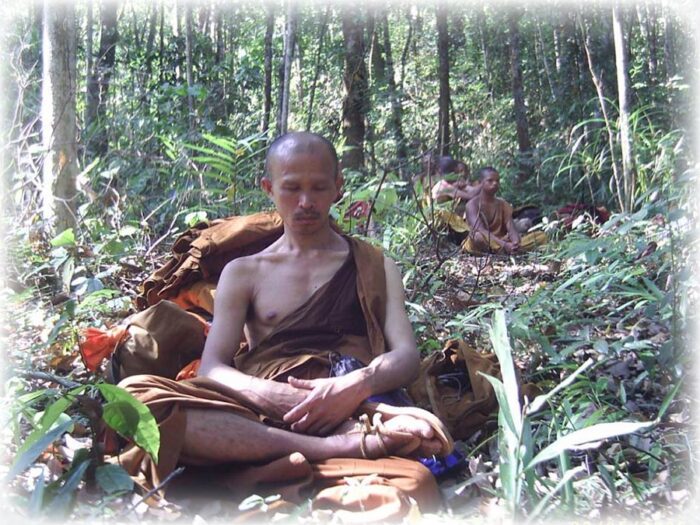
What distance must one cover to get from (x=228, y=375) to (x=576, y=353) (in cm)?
157

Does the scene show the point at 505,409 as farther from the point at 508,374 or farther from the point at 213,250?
the point at 213,250

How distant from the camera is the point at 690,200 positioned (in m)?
3.29

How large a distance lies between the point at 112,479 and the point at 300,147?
132 cm

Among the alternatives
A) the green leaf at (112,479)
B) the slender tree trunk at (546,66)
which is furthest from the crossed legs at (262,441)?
the slender tree trunk at (546,66)

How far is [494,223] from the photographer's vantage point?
8.30 metres

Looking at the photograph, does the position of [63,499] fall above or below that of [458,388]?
above

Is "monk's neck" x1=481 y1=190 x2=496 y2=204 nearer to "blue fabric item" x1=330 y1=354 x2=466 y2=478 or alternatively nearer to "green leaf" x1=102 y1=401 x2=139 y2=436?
"blue fabric item" x1=330 y1=354 x2=466 y2=478

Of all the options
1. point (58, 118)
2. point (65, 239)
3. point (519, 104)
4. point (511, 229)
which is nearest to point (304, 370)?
point (65, 239)

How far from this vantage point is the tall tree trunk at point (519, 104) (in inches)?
444

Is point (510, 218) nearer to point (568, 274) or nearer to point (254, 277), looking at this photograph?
point (568, 274)

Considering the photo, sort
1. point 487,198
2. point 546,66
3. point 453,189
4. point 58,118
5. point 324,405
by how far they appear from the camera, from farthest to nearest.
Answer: point 546,66, point 453,189, point 487,198, point 58,118, point 324,405

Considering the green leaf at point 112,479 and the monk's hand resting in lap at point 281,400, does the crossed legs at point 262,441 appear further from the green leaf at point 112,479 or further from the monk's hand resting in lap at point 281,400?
the green leaf at point 112,479

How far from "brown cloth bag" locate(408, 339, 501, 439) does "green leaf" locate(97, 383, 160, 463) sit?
1220 millimetres

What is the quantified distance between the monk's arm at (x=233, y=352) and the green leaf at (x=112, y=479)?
54 centimetres
